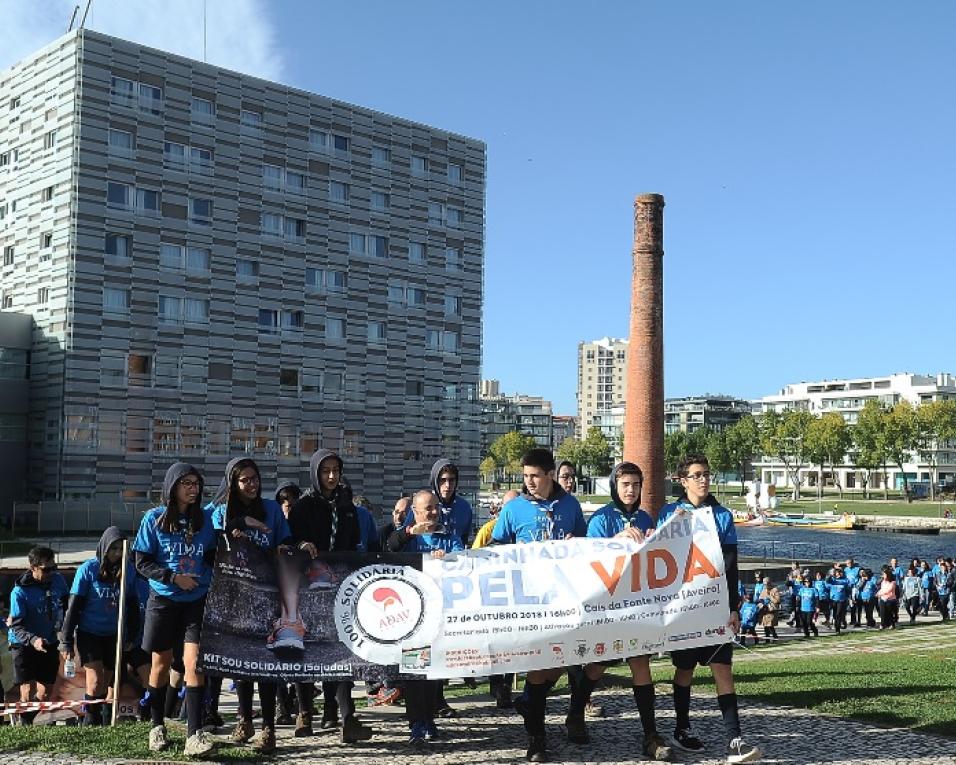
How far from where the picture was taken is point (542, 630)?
26.0 feet

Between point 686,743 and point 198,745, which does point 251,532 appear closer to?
point 198,745

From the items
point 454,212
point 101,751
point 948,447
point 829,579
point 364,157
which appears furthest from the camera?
point 948,447

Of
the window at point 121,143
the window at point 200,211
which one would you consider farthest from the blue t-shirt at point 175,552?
the window at point 200,211

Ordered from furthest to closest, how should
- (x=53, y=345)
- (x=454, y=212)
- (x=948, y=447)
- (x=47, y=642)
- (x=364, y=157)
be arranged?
(x=948, y=447)
(x=454, y=212)
(x=364, y=157)
(x=53, y=345)
(x=47, y=642)

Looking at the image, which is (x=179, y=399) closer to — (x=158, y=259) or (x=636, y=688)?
(x=158, y=259)

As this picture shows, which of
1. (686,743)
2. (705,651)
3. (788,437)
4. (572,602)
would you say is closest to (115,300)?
(572,602)

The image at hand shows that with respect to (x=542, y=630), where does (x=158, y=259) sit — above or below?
above

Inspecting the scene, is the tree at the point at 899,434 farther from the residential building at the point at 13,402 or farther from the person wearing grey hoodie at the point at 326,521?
the person wearing grey hoodie at the point at 326,521

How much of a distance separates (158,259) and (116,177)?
4.91m

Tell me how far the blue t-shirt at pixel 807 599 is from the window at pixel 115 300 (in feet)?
131

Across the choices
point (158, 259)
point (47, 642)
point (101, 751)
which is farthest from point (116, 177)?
point (101, 751)

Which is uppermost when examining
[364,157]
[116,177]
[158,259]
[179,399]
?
[364,157]

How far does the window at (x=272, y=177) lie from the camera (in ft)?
198

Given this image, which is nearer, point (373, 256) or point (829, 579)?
point (829, 579)
